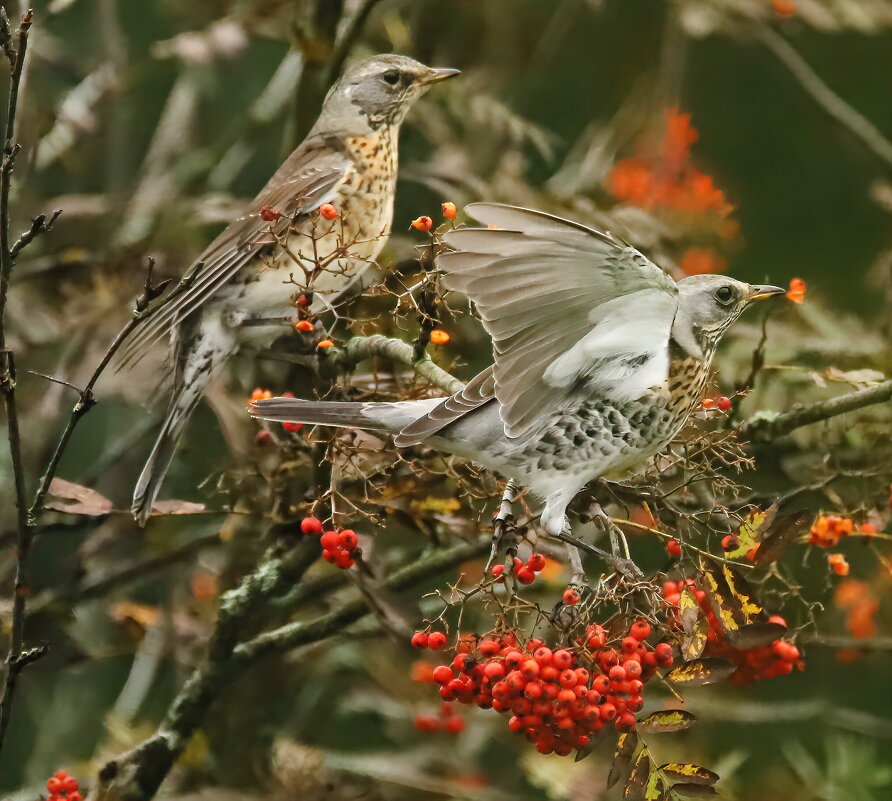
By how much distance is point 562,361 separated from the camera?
3.59ft

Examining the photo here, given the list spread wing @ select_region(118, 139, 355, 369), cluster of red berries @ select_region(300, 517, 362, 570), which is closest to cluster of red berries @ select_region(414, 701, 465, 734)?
cluster of red berries @ select_region(300, 517, 362, 570)

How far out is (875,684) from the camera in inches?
61.2

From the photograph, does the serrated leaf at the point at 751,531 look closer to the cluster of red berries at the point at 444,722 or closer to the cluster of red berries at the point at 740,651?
the cluster of red berries at the point at 740,651

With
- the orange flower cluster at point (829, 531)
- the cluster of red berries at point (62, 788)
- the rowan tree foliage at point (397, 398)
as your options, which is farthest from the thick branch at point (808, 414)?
the cluster of red berries at point (62, 788)

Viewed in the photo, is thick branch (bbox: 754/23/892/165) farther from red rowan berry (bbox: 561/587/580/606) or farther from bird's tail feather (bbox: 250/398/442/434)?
red rowan berry (bbox: 561/587/580/606)

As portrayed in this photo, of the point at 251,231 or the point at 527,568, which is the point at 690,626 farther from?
the point at 251,231

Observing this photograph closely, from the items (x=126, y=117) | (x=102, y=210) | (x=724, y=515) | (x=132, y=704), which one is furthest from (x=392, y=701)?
(x=126, y=117)

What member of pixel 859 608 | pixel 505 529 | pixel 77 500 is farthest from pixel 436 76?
pixel 859 608

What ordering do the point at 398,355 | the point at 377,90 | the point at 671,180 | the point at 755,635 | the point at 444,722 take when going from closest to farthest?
the point at 755,635, the point at 398,355, the point at 377,90, the point at 444,722, the point at 671,180

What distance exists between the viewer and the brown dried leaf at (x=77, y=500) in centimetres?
129

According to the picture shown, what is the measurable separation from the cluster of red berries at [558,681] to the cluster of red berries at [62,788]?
53 centimetres

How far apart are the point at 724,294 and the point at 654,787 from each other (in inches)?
20.2

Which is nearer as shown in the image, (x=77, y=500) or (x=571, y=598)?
(x=571, y=598)

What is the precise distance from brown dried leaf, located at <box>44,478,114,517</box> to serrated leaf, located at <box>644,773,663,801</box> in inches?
27.8
